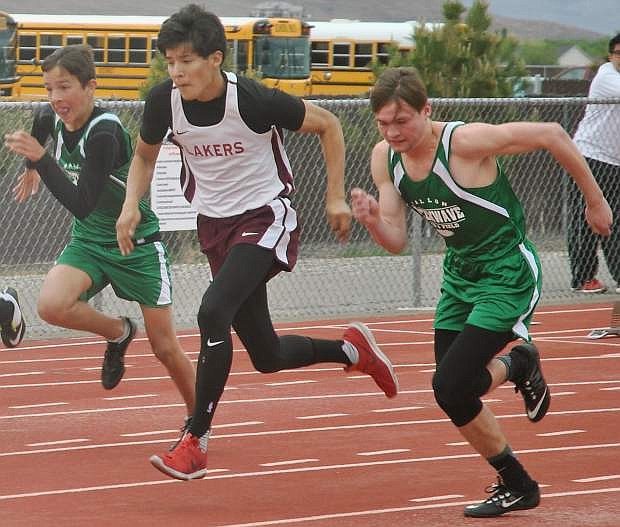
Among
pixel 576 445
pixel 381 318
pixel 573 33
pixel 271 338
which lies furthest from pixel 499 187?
pixel 573 33

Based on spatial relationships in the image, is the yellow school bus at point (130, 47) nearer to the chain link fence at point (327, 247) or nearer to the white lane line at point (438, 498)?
the chain link fence at point (327, 247)

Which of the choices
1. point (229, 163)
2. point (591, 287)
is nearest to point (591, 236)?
point (591, 287)

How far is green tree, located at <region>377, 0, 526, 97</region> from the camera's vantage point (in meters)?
20.5

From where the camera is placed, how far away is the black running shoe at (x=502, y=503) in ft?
20.4

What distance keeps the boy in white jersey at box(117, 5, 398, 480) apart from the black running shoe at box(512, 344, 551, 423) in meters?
0.92

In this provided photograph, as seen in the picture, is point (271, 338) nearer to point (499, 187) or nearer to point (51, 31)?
point (499, 187)

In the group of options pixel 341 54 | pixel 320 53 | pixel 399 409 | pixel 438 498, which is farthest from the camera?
pixel 341 54

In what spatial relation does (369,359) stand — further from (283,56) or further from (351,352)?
(283,56)

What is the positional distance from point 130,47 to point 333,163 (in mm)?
28670

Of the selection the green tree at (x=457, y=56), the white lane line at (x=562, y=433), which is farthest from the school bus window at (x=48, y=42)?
the white lane line at (x=562, y=433)

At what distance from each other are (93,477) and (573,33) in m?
170

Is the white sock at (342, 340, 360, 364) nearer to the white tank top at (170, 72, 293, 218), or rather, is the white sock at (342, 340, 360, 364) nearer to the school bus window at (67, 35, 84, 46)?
the white tank top at (170, 72, 293, 218)

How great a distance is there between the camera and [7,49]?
3469cm

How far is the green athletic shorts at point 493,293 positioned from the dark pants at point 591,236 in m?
7.33
